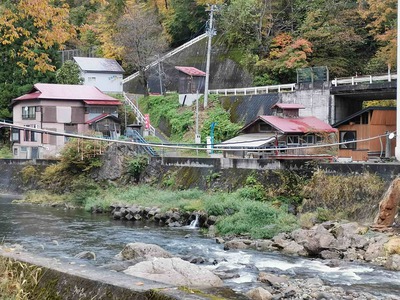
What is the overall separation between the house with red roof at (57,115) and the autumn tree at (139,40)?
494 centimetres

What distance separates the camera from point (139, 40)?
4422 centimetres

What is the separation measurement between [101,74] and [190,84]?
10151 mm

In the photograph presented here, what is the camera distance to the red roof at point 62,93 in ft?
131

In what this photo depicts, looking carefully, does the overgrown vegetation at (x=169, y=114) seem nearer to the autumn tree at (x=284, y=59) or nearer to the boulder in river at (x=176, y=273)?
the autumn tree at (x=284, y=59)

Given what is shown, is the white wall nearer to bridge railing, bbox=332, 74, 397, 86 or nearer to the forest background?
the forest background

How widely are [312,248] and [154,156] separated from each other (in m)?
16.0

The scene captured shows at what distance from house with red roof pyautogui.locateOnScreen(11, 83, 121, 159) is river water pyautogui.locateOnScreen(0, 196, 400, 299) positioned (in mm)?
13654

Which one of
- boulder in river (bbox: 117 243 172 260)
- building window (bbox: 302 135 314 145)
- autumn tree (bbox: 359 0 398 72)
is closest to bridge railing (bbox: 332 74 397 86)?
autumn tree (bbox: 359 0 398 72)

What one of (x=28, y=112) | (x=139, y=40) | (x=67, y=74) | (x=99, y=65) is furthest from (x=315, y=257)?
(x=99, y=65)

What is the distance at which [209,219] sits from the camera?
846 inches

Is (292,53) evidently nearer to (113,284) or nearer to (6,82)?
(6,82)

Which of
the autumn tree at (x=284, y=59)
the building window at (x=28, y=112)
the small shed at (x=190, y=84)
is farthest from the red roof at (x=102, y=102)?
the autumn tree at (x=284, y=59)

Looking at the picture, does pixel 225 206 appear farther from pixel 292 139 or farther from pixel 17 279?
pixel 17 279

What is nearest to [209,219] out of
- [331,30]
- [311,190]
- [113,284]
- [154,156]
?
[311,190]
